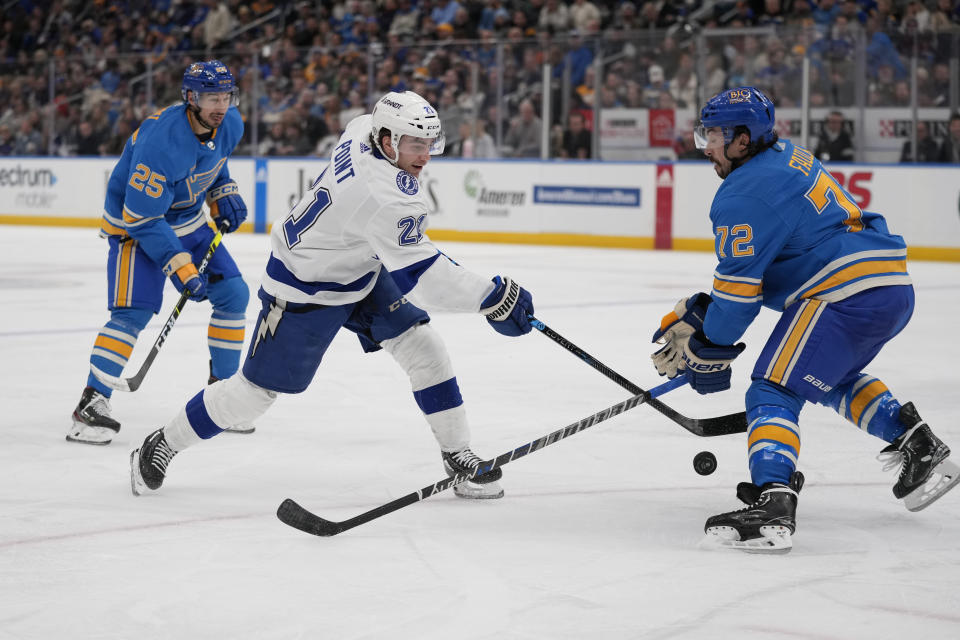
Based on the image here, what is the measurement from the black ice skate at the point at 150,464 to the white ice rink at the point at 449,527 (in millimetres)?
52

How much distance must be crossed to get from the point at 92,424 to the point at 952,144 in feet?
29.2

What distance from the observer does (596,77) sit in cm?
1265

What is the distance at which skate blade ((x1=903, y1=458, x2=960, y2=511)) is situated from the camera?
3.15m

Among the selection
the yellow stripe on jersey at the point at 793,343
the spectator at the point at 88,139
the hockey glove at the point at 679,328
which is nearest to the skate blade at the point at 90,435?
the hockey glove at the point at 679,328

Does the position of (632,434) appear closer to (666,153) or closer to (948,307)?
(948,307)

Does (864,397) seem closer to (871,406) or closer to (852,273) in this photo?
(871,406)

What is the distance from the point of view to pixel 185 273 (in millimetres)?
4117

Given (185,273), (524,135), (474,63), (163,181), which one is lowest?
(185,273)

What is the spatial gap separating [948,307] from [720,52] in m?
4.72

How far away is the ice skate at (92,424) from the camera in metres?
4.12

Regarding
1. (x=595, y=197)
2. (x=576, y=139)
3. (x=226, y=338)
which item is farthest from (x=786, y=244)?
(x=576, y=139)

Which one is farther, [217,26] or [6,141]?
[217,26]

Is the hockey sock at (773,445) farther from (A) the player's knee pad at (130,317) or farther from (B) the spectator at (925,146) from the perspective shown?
(B) the spectator at (925,146)

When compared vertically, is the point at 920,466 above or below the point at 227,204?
below
